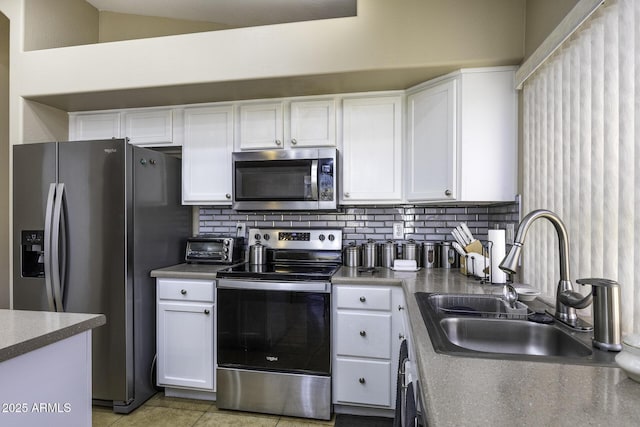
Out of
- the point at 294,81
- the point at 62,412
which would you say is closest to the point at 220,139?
the point at 294,81

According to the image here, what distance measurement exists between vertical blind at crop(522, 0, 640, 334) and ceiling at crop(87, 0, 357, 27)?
5.12 feet

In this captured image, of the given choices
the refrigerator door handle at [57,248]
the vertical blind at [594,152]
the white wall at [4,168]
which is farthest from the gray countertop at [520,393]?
the white wall at [4,168]

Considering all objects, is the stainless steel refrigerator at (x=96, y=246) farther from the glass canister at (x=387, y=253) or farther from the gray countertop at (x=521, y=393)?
the gray countertop at (x=521, y=393)

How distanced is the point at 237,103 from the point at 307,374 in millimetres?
1964

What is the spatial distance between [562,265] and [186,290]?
82.6 inches

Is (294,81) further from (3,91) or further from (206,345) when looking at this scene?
(3,91)

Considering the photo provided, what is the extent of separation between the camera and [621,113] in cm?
111

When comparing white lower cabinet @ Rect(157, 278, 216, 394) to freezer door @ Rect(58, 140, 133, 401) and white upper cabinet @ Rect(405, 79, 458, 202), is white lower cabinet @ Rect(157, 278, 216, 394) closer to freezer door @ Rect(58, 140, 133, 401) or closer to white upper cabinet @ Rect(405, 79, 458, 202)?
freezer door @ Rect(58, 140, 133, 401)

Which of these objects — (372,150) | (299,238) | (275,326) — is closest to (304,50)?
(372,150)

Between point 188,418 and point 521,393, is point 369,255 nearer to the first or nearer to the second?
point 188,418

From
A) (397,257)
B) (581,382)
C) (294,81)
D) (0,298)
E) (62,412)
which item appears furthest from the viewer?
(0,298)

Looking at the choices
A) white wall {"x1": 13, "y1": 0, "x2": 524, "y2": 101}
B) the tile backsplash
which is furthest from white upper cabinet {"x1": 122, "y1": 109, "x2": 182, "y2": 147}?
the tile backsplash

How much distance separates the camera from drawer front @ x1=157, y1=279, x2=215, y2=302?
230cm

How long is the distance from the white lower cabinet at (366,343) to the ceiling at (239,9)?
203 centimetres
